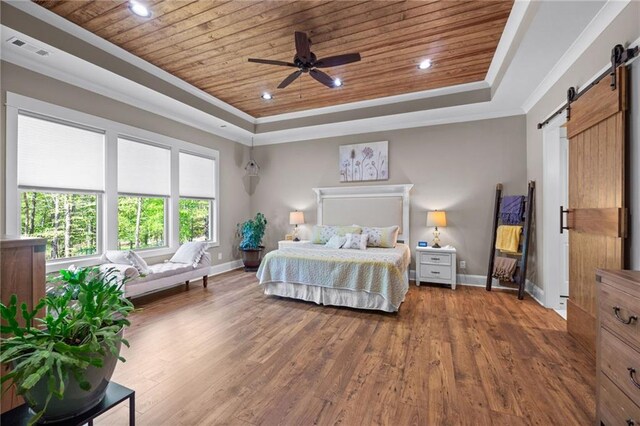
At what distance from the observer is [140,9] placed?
255 cm

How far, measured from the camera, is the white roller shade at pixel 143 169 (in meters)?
3.94

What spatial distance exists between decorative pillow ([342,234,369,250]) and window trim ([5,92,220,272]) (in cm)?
270

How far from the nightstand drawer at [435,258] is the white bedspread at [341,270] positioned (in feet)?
3.05

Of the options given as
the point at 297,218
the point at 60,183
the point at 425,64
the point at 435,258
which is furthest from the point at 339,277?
the point at 60,183

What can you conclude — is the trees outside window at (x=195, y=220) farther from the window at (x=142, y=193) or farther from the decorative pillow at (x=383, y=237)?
the decorative pillow at (x=383, y=237)

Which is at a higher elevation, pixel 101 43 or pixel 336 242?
pixel 101 43

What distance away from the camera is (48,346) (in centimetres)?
82

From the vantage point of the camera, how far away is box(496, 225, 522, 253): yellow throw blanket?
13.1 ft

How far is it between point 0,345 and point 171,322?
8.39 ft

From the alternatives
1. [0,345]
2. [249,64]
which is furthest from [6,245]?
[249,64]

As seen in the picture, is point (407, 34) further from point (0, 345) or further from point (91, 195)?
point (91, 195)

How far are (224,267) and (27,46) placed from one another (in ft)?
13.6

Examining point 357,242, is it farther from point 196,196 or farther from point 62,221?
point 62,221

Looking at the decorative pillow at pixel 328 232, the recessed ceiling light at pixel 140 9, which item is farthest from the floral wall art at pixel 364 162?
the recessed ceiling light at pixel 140 9
